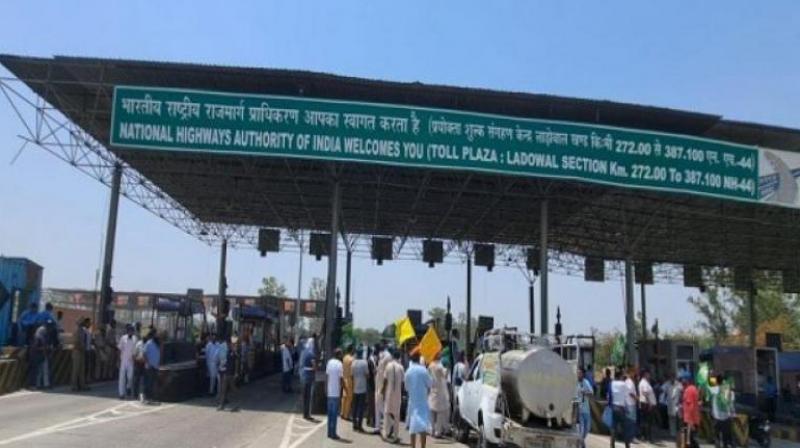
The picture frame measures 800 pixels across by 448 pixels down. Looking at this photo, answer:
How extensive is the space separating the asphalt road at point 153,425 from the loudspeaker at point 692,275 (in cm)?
2406

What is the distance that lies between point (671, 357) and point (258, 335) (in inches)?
735

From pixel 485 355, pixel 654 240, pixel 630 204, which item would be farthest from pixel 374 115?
pixel 654 240

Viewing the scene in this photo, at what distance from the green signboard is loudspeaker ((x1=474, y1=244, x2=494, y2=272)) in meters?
17.2

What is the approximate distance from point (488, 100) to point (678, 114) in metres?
5.88

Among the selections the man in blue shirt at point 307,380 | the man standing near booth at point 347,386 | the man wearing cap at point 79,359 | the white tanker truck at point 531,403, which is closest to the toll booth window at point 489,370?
the white tanker truck at point 531,403

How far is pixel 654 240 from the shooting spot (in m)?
38.3

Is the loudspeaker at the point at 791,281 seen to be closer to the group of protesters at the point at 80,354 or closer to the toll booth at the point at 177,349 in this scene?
the toll booth at the point at 177,349

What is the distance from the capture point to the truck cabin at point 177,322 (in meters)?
27.4

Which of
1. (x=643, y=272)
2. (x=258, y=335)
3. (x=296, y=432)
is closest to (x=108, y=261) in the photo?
(x=296, y=432)

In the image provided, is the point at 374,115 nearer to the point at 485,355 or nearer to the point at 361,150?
the point at 361,150

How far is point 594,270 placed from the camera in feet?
137

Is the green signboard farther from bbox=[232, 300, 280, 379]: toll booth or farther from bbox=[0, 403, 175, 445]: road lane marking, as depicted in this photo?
bbox=[232, 300, 280, 379]: toll booth

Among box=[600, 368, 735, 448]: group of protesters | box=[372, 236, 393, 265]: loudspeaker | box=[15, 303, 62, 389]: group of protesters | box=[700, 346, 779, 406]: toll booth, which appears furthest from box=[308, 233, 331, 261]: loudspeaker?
box=[600, 368, 735, 448]: group of protesters

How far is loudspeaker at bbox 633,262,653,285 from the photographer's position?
43906mm
